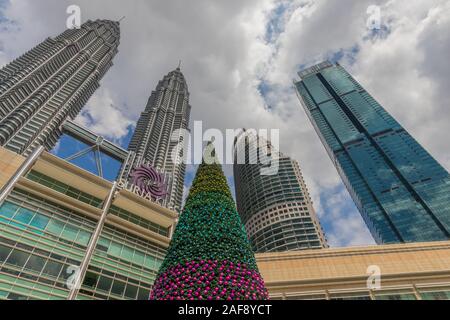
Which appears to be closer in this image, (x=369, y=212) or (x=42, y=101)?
(x=42, y=101)

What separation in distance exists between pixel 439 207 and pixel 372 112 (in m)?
58.3

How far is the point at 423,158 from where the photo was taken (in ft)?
372

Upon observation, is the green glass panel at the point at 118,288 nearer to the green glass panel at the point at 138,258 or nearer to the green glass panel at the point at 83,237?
the green glass panel at the point at 138,258

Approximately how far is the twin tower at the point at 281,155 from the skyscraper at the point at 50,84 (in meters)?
0.33

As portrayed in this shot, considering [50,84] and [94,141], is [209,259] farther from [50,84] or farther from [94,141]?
[50,84]

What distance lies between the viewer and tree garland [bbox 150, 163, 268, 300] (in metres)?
8.45

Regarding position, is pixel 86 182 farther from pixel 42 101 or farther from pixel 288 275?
pixel 42 101

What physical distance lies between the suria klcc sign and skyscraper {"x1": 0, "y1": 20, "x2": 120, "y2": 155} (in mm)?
44165

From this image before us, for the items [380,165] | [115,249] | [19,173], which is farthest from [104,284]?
[380,165]

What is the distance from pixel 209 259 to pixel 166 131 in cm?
10913

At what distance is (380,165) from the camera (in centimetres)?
12119

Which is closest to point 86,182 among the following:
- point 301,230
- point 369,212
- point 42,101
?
point 301,230

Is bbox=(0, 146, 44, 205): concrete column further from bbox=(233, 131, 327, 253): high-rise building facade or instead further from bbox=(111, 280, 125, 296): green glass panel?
bbox=(233, 131, 327, 253): high-rise building facade

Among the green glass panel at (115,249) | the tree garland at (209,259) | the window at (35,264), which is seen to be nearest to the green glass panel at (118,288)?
the green glass panel at (115,249)
